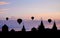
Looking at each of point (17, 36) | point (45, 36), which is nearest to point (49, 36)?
point (45, 36)

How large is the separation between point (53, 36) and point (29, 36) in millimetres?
2506

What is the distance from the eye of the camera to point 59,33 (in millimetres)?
22547

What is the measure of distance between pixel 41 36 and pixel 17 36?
2.51 m

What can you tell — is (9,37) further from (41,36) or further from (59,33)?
(59,33)

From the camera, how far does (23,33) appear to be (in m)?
22.4

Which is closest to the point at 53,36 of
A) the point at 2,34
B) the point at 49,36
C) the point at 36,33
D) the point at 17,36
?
the point at 49,36

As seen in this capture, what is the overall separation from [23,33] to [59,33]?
389 centimetres

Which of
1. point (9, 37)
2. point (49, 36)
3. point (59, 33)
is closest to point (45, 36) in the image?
point (49, 36)

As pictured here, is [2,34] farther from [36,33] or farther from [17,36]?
[36,33]

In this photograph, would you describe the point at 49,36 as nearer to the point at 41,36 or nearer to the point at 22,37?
the point at 41,36

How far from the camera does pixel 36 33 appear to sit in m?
22.5

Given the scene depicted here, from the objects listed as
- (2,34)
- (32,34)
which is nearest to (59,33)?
(32,34)

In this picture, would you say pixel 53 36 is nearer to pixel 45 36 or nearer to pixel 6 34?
pixel 45 36

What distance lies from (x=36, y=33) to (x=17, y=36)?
7.07 ft
